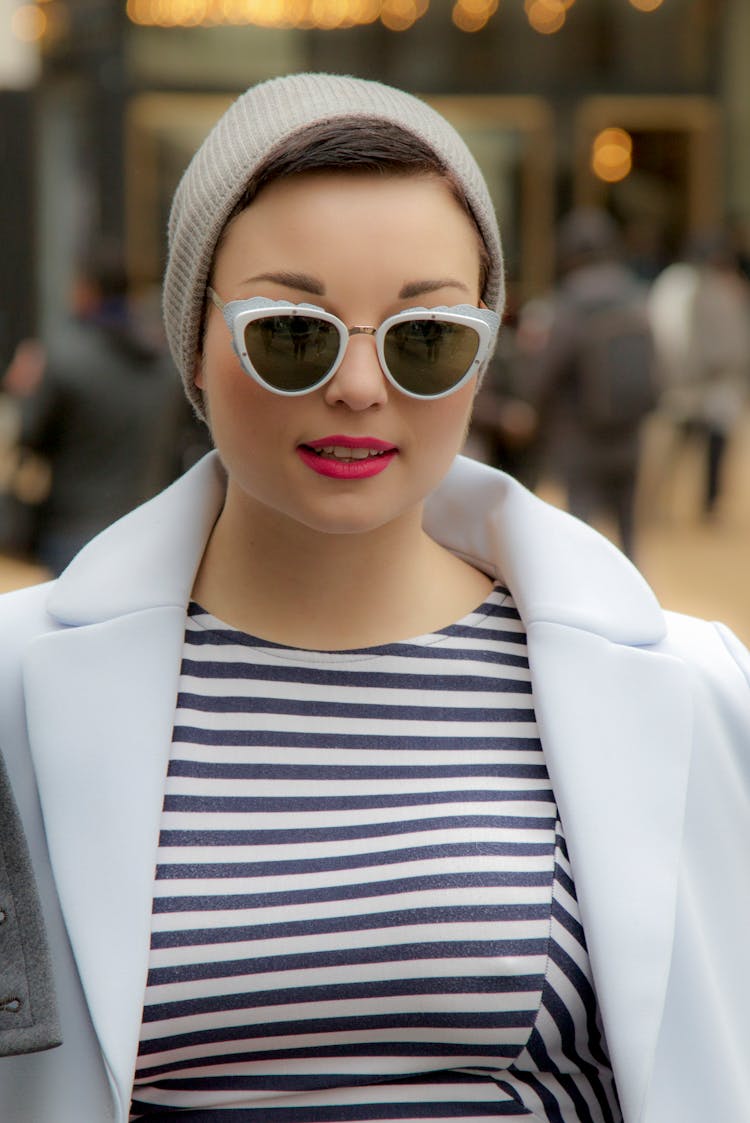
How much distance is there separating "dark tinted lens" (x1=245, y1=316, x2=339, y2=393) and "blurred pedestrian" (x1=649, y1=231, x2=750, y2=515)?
939cm

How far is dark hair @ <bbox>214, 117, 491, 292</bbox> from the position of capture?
169cm

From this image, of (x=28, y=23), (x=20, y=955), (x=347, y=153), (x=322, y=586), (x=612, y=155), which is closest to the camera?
(x=20, y=955)

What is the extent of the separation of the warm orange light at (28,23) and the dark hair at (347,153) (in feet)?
37.6

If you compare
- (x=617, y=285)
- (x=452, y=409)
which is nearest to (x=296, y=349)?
(x=452, y=409)

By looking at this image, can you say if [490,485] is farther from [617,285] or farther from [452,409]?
[617,285]

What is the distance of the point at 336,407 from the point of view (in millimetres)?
1678

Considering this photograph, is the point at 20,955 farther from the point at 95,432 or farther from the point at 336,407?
the point at 95,432

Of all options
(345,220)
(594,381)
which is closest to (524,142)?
(594,381)

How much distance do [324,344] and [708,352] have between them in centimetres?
964

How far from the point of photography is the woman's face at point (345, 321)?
1.67 metres

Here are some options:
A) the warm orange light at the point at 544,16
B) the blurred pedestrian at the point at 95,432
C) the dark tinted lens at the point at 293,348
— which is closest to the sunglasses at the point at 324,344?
the dark tinted lens at the point at 293,348

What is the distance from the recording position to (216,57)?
47.0 ft

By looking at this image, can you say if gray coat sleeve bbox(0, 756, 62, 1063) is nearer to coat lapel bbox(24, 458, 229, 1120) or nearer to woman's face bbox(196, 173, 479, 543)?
coat lapel bbox(24, 458, 229, 1120)

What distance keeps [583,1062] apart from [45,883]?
0.64 metres
